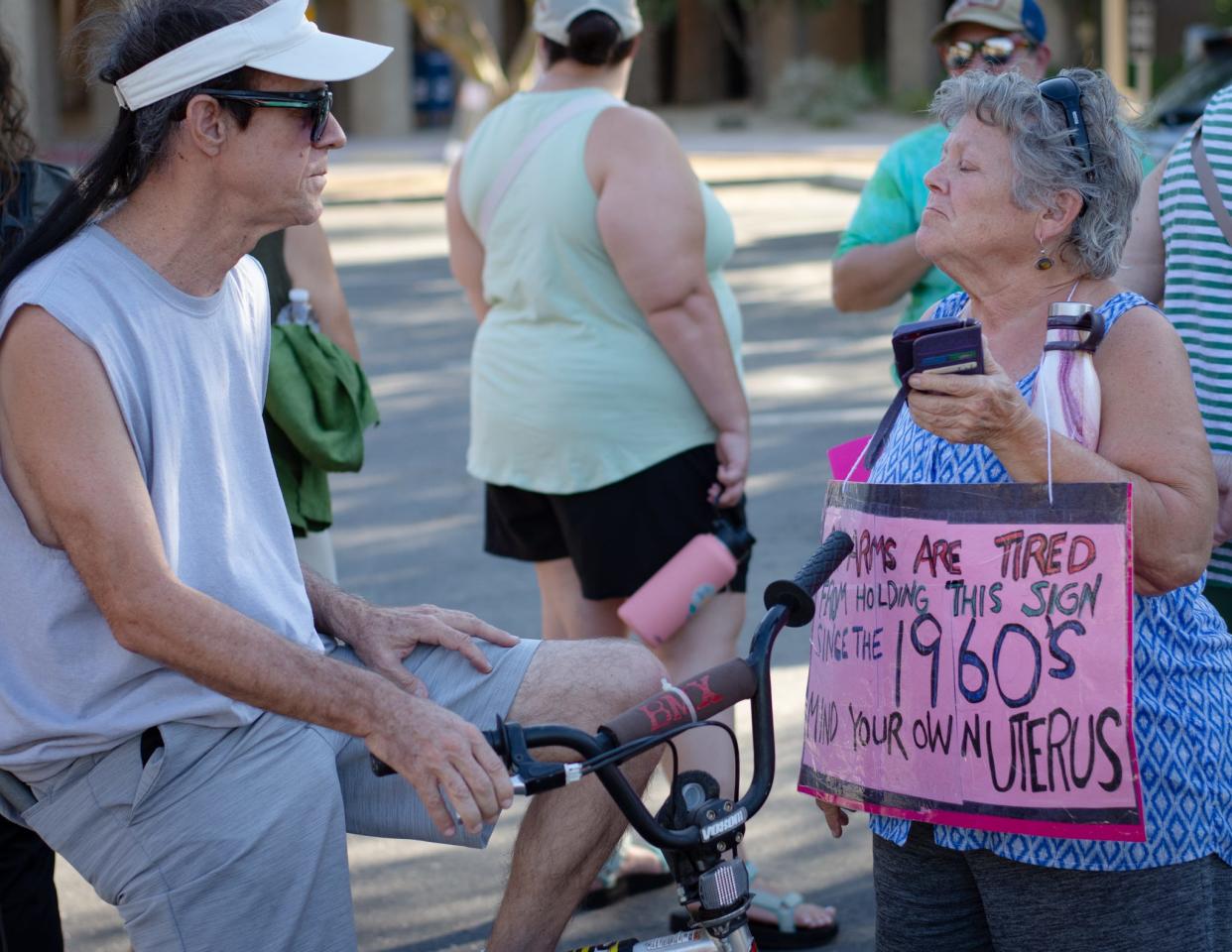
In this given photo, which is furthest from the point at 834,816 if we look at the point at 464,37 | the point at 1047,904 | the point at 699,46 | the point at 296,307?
the point at 699,46

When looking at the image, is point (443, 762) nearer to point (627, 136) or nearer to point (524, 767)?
point (524, 767)

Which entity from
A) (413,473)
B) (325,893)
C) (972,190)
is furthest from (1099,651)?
(413,473)

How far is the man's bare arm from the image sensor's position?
230cm

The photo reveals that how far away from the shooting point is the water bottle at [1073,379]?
2.38m

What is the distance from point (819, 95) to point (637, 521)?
3173 cm

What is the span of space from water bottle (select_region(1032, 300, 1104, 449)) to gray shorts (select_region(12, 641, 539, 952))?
3.61ft

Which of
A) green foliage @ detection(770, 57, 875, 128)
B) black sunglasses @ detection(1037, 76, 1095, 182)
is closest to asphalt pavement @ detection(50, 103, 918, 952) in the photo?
black sunglasses @ detection(1037, 76, 1095, 182)

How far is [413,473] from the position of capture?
854 centimetres

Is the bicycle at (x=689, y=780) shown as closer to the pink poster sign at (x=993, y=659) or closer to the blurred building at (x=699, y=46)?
the pink poster sign at (x=993, y=659)

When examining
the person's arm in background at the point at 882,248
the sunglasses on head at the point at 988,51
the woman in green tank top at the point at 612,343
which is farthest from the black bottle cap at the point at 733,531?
the sunglasses on head at the point at 988,51

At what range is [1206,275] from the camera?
3078 mm

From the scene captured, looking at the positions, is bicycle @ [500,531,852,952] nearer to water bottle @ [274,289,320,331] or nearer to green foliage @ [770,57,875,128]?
water bottle @ [274,289,320,331]

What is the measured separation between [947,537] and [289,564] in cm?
108

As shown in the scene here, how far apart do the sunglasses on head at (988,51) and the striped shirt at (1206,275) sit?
1.09 metres
